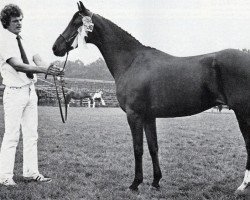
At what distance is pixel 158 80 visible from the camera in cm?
508

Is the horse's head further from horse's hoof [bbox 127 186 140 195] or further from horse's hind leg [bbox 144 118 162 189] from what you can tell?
horse's hoof [bbox 127 186 140 195]

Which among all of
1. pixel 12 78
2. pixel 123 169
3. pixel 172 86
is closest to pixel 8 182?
pixel 12 78

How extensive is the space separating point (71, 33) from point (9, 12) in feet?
3.36

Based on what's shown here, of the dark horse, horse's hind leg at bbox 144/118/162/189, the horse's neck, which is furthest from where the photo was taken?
the horse's neck

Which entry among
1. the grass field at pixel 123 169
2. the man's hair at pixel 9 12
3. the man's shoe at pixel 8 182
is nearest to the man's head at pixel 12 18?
the man's hair at pixel 9 12

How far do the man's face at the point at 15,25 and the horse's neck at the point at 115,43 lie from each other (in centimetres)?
115

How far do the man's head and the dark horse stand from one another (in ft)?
2.25

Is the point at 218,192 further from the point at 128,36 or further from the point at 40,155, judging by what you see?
the point at 40,155

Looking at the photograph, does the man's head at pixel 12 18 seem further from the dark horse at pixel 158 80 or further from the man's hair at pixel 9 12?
the dark horse at pixel 158 80

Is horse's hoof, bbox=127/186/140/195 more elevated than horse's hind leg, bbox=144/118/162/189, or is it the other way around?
horse's hind leg, bbox=144/118/162/189

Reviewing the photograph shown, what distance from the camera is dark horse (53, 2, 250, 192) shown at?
4.74 metres

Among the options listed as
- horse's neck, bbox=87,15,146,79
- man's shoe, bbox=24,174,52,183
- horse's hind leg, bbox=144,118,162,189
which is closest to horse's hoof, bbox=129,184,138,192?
horse's hind leg, bbox=144,118,162,189

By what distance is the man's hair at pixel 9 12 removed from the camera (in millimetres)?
5090

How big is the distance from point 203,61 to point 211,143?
5369mm
